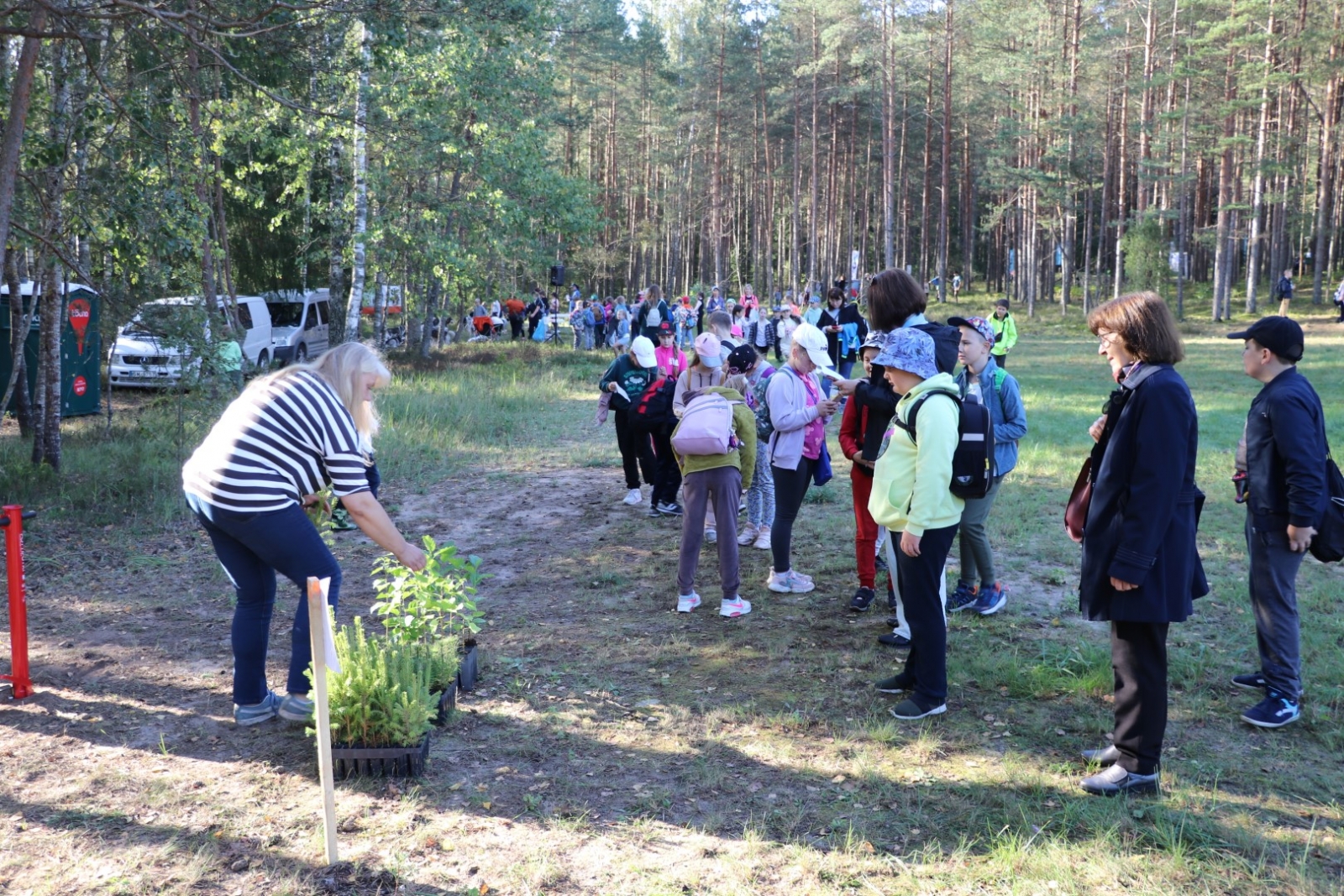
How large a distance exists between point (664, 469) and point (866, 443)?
3.34m

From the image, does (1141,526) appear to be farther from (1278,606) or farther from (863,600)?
(863,600)

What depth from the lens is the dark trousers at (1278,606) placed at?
4.45m

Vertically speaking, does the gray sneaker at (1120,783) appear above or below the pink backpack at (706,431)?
below

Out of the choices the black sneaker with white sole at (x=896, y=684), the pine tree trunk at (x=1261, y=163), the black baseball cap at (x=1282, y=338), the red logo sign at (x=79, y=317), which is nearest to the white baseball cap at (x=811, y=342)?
the black sneaker with white sole at (x=896, y=684)

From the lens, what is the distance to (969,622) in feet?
19.4

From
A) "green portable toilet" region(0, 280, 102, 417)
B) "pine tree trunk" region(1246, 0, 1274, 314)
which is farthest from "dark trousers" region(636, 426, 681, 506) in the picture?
"pine tree trunk" region(1246, 0, 1274, 314)

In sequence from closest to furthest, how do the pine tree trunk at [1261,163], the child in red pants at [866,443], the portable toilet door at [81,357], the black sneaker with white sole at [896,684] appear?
the black sneaker with white sole at [896,684], the child in red pants at [866,443], the portable toilet door at [81,357], the pine tree trunk at [1261,163]

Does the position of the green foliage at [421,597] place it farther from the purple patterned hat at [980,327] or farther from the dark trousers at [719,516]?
the purple patterned hat at [980,327]

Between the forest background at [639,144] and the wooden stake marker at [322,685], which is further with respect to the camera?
the forest background at [639,144]

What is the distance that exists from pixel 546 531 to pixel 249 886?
5.23 meters

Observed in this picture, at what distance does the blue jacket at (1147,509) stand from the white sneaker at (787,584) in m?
2.92

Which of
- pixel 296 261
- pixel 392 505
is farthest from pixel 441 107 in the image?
pixel 392 505

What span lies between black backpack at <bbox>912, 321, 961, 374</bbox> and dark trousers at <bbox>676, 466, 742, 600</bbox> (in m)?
1.63

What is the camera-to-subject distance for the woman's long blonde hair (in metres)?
4.02
